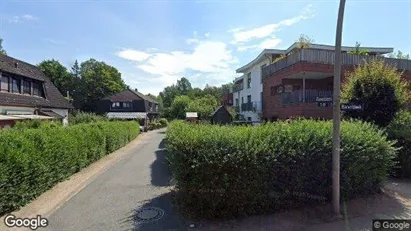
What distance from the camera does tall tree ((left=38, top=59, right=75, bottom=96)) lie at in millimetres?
59406

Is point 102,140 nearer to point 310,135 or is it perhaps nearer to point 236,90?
point 310,135

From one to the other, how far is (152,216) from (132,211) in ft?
2.24

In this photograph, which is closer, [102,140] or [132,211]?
[132,211]

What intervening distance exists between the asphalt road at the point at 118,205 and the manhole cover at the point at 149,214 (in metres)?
0.08

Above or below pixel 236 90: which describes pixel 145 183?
below

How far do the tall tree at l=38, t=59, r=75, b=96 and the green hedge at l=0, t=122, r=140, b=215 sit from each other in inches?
2116

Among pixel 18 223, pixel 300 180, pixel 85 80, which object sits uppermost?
pixel 85 80

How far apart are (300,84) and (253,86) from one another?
1056 cm

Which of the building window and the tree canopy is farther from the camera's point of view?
the tree canopy

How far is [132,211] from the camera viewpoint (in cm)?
684

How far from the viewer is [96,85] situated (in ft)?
204

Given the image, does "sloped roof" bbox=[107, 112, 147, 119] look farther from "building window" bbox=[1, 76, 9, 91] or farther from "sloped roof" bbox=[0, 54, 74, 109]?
"building window" bbox=[1, 76, 9, 91]

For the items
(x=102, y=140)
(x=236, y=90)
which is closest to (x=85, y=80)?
(x=236, y=90)

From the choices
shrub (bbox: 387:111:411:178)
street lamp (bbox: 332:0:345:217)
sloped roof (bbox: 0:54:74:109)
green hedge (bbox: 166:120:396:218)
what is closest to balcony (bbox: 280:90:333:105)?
shrub (bbox: 387:111:411:178)
